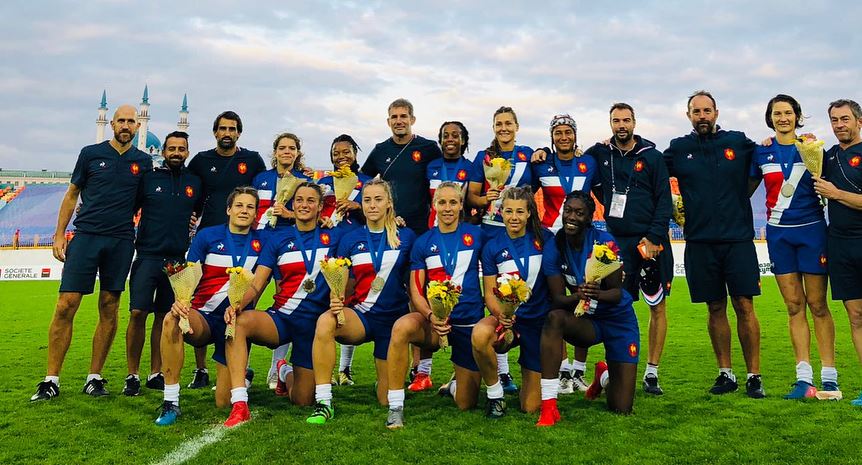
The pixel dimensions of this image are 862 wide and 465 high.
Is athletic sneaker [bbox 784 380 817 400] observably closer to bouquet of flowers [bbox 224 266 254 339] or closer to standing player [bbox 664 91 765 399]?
standing player [bbox 664 91 765 399]

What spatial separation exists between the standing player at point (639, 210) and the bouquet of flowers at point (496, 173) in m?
0.87

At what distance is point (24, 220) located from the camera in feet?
119

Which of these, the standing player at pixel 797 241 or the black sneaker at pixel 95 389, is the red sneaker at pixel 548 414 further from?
the black sneaker at pixel 95 389

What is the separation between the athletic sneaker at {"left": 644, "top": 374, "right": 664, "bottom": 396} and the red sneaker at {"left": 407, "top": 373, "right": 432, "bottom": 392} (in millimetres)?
1773

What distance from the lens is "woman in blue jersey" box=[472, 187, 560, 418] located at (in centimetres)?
419

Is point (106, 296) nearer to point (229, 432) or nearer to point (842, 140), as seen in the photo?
point (229, 432)

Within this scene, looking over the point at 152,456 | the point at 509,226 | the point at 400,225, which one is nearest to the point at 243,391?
the point at 152,456

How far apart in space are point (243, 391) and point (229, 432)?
365mm

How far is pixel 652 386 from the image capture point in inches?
195

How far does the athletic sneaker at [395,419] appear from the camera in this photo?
389cm

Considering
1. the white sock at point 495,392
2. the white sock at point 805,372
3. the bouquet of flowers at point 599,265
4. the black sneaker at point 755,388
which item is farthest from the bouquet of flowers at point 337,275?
the white sock at point 805,372

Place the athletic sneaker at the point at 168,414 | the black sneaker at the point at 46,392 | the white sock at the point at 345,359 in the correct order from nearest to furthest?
the athletic sneaker at the point at 168,414 < the black sneaker at the point at 46,392 < the white sock at the point at 345,359

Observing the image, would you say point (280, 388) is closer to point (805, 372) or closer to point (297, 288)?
point (297, 288)

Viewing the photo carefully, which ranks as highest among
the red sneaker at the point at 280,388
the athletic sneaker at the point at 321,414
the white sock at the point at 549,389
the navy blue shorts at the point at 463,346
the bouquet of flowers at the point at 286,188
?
the bouquet of flowers at the point at 286,188
